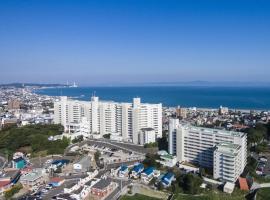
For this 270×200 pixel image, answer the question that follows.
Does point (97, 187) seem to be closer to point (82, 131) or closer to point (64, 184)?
point (64, 184)

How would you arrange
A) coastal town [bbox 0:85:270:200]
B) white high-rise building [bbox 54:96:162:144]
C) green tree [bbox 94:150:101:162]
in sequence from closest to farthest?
coastal town [bbox 0:85:270:200], green tree [bbox 94:150:101:162], white high-rise building [bbox 54:96:162:144]

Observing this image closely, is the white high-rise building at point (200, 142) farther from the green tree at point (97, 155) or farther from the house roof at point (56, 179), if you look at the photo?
the house roof at point (56, 179)

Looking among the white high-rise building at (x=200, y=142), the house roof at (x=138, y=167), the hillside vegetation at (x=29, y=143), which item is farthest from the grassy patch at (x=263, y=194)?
the hillside vegetation at (x=29, y=143)

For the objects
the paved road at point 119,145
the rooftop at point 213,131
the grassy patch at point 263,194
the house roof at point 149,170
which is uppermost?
the rooftop at point 213,131

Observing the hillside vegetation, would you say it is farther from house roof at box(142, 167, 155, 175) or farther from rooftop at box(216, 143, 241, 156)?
rooftop at box(216, 143, 241, 156)

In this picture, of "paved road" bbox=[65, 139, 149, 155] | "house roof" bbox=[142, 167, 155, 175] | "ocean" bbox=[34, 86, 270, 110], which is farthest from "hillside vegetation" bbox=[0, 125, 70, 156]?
"ocean" bbox=[34, 86, 270, 110]

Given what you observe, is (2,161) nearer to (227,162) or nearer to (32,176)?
(32,176)

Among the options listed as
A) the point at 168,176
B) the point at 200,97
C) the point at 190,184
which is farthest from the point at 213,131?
the point at 200,97

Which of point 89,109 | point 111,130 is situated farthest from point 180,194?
point 89,109
